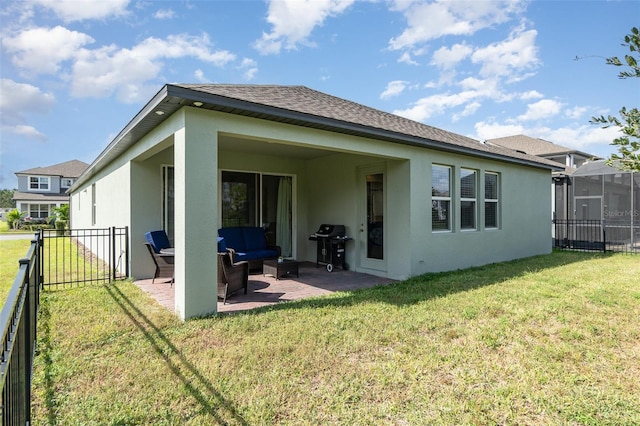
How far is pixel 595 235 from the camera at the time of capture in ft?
49.1

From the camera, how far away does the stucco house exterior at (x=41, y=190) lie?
32.9m

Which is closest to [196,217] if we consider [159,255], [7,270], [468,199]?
[159,255]

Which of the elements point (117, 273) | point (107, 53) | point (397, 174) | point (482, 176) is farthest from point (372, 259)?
point (107, 53)

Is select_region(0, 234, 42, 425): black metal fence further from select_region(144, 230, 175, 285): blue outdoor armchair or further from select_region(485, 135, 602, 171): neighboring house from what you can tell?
select_region(485, 135, 602, 171): neighboring house

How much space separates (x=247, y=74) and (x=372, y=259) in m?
8.33

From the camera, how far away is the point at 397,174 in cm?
770

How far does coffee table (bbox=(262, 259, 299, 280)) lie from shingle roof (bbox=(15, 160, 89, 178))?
34668 millimetres

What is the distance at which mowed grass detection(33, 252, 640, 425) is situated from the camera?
2.70 metres

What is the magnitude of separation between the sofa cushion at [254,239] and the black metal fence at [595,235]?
12049 mm

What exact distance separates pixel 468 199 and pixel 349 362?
6806 millimetres

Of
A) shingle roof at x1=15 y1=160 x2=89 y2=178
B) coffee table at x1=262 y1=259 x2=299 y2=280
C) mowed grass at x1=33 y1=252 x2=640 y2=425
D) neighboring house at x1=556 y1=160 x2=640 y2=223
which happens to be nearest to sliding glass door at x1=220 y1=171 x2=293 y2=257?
coffee table at x1=262 y1=259 x2=299 y2=280

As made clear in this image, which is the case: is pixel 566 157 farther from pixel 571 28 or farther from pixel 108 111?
pixel 108 111

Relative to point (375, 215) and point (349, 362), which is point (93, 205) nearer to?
point (375, 215)

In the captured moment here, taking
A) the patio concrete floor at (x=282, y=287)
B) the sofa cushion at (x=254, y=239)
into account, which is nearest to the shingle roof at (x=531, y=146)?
the patio concrete floor at (x=282, y=287)
